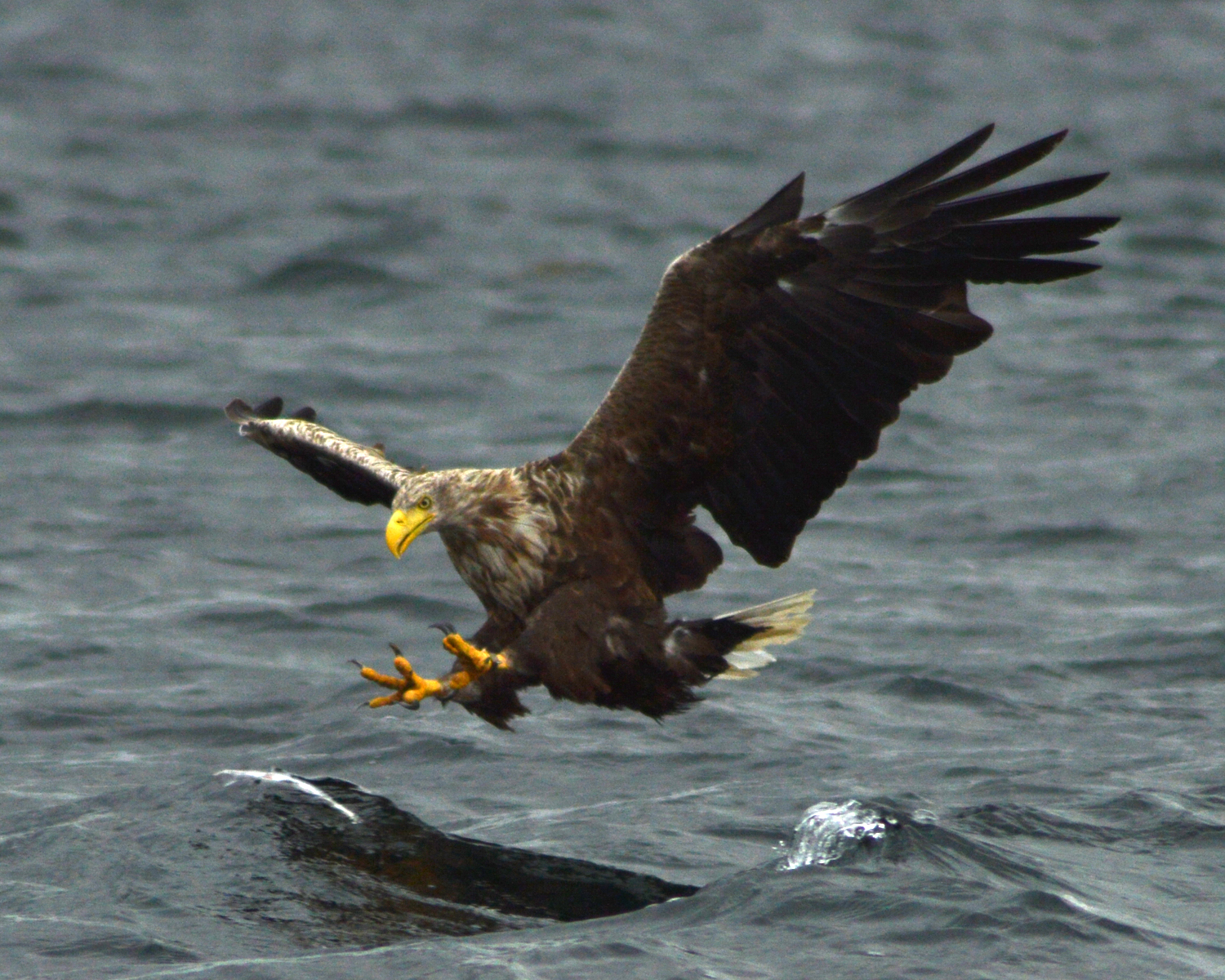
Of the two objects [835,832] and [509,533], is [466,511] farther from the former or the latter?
[835,832]

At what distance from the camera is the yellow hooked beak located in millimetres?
6448

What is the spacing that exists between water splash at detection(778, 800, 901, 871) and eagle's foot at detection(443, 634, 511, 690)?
1.08 meters

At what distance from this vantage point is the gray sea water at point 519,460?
19.5 feet

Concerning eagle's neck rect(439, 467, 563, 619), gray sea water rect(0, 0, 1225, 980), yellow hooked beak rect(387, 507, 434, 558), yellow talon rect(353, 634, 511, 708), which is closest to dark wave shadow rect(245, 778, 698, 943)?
gray sea water rect(0, 0, 1225, 980)

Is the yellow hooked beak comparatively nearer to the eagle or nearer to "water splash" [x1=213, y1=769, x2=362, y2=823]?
the eagle

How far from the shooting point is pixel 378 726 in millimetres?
7852

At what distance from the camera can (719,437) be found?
6559mm

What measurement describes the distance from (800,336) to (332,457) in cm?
197

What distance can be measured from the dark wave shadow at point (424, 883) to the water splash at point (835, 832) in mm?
398

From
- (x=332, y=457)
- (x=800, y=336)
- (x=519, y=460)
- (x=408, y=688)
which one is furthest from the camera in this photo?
(x=519, y=460)

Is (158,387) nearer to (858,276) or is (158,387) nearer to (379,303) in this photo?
(379,303)

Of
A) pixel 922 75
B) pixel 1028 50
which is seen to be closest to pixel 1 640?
pixel 922 75

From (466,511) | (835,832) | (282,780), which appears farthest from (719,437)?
(282,780)

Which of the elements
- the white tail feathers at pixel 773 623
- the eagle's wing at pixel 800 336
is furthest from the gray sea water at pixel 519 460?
the eagle's wing at pixel 800 336
